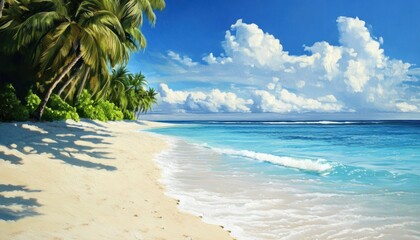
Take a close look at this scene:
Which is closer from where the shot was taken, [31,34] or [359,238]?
[359,238]

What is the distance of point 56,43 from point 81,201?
10311 mm

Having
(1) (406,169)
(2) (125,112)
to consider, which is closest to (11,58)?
(1) (406,169)

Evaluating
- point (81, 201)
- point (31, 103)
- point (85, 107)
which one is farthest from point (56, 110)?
point (81, 201)

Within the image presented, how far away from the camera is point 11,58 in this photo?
15859mm

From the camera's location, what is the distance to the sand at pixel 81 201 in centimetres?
367

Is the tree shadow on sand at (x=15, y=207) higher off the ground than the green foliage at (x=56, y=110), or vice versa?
the green foliage at (x=56, y=110)

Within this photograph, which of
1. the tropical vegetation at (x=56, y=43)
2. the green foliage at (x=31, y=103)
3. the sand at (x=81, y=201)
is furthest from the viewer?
the green foliage at (x=31, y=103)

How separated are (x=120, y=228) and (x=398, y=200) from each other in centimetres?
571

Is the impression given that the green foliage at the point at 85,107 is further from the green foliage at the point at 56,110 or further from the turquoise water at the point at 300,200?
the turquoise water at the point at 300,200

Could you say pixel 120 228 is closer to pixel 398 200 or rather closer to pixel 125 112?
pixel 398 200

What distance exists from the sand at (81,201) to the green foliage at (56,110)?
881cm

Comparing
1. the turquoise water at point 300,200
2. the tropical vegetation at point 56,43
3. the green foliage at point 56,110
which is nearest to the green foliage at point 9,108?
the tropical vegetation at point 56,43

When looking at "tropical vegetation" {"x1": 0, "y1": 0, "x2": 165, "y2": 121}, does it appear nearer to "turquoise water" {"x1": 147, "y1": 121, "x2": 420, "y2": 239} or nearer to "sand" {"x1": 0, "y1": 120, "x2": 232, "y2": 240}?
"sand" {"x1": 0, "y1": 120, "x2": 232, "y2": 240}

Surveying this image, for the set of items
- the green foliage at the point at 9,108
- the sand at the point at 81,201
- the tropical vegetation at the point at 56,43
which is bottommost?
the sand at the point at 81,201
